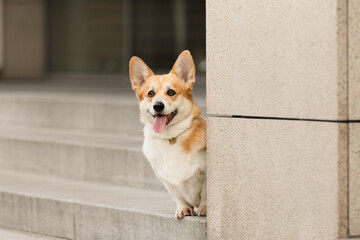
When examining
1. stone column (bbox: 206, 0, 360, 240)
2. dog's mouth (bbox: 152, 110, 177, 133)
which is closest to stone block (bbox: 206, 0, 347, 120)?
stone column (bbox: 206, 0, 360, 240)

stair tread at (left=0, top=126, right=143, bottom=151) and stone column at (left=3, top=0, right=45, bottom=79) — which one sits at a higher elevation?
stone column at (left=3, top=0, right=45, bottom=79)

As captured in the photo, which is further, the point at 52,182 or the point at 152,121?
the point at 52,182

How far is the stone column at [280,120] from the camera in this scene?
161 inches

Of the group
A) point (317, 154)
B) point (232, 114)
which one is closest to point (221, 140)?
point (232, 114)

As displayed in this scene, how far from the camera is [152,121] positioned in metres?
5.04

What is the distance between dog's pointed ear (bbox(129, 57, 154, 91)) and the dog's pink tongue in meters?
0.36

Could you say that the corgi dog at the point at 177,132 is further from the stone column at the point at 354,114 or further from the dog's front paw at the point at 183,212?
the stone column at the point at 354,114

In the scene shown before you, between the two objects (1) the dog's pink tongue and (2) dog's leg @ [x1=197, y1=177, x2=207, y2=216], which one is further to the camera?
(2) dog's leg @ [x1=197, y1=177, x2=207, y2=216]

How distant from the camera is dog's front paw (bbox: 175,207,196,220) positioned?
520 centimetres

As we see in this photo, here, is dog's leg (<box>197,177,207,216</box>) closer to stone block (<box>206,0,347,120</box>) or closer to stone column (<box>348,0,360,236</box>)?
stone block (<box>206,0,347,120</box>)

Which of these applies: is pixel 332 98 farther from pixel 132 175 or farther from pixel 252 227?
pixel 132 175

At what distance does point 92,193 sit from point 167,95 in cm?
171

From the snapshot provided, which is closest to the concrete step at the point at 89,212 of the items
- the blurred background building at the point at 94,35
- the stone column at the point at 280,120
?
the stone column at the point at 280,120

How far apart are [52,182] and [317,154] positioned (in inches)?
136
